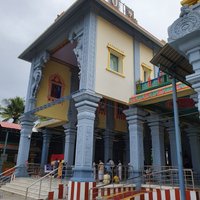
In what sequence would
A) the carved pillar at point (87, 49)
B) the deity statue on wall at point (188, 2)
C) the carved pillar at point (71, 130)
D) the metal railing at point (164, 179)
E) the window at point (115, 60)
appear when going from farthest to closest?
the carved pillar at point (71, 130) < the window at point (115, 60) < the carved pillar at point (87, 49) < the metal railing at point (164, 179) < the deity statue on wall at point (188, 2)

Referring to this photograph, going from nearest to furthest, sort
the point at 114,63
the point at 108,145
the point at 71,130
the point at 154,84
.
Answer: the point at 154,84, the point at 114,63, the point at 71,130, the point at 108,145

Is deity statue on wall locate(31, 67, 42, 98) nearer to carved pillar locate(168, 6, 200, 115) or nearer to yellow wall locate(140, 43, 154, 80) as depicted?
yellow wall locate(140, 43, 154, 80)

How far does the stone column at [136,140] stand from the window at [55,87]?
16.2 ft

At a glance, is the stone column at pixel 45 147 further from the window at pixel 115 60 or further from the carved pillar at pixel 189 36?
the carved pillar at pixel 189 36

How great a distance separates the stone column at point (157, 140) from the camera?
10.4 meters

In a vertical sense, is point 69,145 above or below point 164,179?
above

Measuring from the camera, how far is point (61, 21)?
1098 centimetres

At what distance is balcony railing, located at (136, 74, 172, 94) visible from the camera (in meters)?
9.80

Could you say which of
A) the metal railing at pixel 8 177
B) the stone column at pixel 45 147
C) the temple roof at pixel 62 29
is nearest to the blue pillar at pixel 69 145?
the metal railing at pixel 8 177

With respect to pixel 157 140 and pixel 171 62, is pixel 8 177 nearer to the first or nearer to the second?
pixel 157 140

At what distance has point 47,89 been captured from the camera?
13.1 m

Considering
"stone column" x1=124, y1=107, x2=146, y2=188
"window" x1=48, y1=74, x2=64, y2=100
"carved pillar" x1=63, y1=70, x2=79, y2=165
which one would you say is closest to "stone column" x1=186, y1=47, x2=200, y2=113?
"stone column" x1=124, y1=107, x2=146, y2=188

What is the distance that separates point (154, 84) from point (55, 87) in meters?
6.13

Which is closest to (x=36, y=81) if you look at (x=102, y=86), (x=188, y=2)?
(x=102, y=86)
